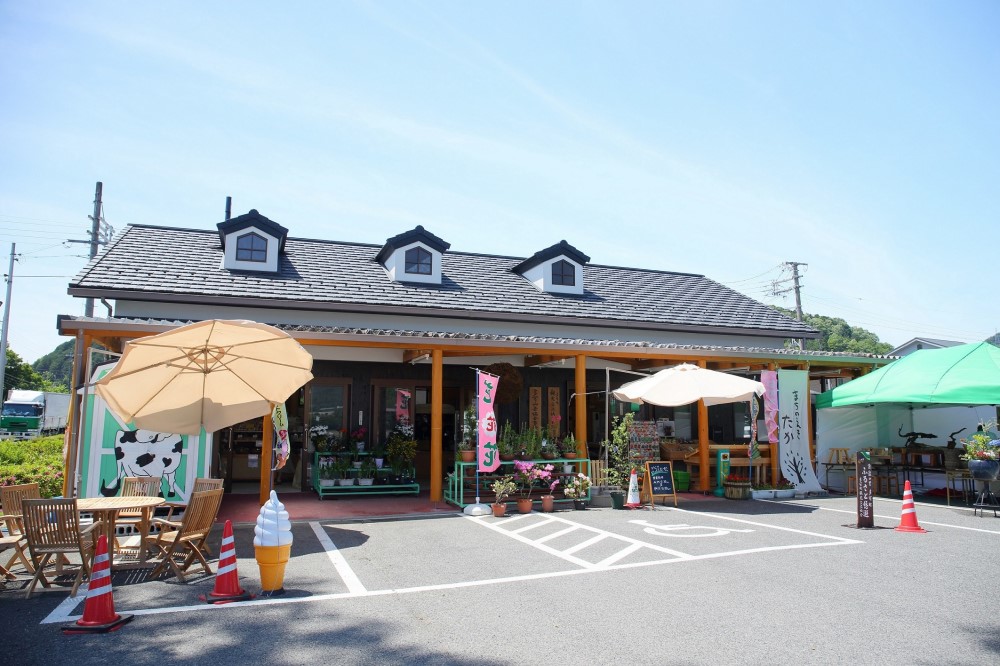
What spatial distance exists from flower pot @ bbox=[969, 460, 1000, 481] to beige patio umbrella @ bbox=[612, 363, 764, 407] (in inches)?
133

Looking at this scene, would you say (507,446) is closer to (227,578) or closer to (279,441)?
(279,441)

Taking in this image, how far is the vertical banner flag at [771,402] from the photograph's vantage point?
42.9ft

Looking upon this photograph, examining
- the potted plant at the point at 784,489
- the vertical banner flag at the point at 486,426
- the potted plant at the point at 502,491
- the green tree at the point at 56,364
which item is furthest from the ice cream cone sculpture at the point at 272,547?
the green tree at the point at 56,364

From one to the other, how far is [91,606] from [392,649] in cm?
231

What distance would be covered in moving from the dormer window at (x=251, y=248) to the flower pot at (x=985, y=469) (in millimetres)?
14359

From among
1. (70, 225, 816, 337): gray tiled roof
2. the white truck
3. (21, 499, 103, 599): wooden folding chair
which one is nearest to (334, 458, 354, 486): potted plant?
(70, 225, 816, 337): gray tiled roof

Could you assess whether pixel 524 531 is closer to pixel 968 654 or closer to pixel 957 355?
pixel 968 654

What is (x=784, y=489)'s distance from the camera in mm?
13047

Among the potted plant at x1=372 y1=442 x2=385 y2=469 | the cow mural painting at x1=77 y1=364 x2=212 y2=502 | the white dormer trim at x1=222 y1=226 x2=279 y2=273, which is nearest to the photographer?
the cow mural painting at x1=77 y1=364 x2=212 y2=502

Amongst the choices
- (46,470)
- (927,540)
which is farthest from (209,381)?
(927,540)

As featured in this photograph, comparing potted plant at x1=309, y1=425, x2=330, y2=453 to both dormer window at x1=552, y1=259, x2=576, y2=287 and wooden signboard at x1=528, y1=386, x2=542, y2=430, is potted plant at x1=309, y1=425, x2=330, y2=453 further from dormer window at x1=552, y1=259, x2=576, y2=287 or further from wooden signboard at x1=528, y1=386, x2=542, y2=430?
dormer window at x1=552, y1=259, x2=576, y2=287

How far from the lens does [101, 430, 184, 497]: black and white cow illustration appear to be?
947cm

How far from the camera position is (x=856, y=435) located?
14.8 m

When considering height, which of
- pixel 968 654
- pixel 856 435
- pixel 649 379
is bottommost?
pixel 968 654
